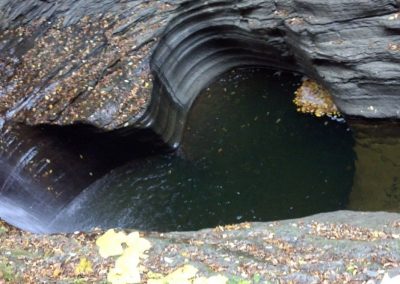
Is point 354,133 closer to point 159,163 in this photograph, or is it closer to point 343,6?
point 343,6

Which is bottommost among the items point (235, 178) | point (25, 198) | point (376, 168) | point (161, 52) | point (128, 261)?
point (376, 168)

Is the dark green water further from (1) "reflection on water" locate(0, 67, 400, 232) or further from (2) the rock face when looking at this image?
(2) the rock face

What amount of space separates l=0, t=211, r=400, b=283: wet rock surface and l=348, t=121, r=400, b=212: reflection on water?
167 centimetres

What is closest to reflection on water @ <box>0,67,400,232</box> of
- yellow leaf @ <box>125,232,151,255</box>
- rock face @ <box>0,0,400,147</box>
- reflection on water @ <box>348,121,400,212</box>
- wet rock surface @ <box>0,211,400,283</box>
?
reflection on water @ <box>348,121,400,212</box>

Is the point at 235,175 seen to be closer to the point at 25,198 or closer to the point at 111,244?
the point at 25,198

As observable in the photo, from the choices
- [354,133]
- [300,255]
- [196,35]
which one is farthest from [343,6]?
[300,255]

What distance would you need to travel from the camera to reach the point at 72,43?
11953 mm

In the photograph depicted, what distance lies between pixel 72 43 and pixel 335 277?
8.36m

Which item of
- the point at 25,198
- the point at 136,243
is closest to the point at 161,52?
the point at 25,198

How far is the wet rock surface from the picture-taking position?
632 centimetres

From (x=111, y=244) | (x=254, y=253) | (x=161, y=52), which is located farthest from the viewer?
(x=161, y=52)

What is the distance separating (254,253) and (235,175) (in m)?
4.20

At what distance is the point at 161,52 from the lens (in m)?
12.0

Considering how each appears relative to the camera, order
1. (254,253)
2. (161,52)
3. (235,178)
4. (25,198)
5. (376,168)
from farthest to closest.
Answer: (161,52) < (235,178) < (25,198) < (376,168) < (254,253)
